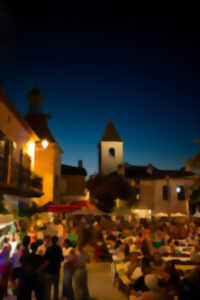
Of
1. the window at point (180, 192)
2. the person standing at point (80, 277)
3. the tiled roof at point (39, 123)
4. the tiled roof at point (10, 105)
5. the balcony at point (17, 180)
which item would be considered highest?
the tiled roof at point (39, 123)

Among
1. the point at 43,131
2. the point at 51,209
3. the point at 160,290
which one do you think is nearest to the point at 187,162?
the point at 160,290

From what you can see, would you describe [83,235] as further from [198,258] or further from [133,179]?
[133,179]

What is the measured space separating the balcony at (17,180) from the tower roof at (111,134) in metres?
56.1

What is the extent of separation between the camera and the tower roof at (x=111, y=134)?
8006 cm

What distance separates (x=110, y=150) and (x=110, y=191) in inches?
894

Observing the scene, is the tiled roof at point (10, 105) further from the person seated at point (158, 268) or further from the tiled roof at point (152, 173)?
the tiled roof at point (152, 173)

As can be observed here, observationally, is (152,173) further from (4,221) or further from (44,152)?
(4,221)

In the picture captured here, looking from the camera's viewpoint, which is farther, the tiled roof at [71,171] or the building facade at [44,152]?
the tiled roof at [71,171]

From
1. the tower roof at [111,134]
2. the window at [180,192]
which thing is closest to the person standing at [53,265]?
the window at [180,192]

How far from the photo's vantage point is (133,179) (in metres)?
55.5

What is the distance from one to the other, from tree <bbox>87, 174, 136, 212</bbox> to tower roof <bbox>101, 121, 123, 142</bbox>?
772 inches

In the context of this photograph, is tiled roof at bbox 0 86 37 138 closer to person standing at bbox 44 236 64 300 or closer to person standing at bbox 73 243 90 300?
person standing at bbox 44 236 64 300

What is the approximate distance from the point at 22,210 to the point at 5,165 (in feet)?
20.7

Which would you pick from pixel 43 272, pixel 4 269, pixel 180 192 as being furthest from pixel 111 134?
pixel 43 272
